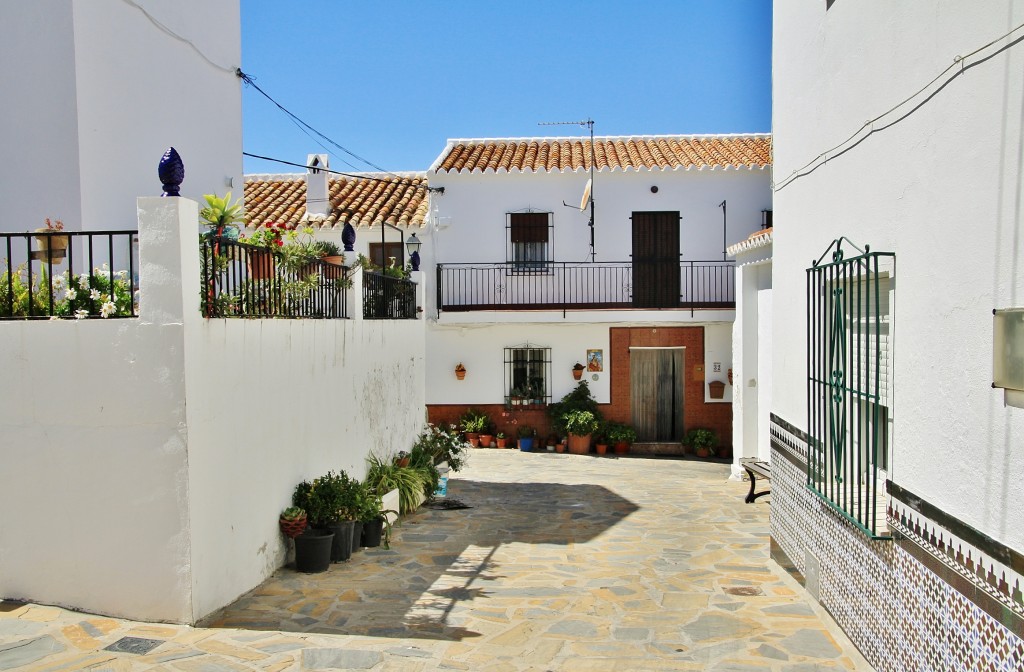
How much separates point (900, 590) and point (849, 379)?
156 cm

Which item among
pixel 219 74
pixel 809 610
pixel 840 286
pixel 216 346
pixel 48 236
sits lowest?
pixel 809 610

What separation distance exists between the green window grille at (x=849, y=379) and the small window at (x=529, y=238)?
12.8 meters

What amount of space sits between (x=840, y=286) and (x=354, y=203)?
15.6 meters

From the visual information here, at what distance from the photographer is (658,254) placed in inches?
766

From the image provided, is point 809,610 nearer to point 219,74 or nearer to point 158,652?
point 158,652

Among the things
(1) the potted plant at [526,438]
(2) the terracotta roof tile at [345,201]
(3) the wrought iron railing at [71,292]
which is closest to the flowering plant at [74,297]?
(3) the wrought iron railing at [71,292]

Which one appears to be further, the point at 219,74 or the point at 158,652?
the point at 219,74

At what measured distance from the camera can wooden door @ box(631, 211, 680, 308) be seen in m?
19.4

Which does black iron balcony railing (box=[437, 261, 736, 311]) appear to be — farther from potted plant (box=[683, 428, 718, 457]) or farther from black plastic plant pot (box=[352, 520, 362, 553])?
black plastic plant pot (box=[352, 520, 362, 553])

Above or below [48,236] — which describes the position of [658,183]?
above

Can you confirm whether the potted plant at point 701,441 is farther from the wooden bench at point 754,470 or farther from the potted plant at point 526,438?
the wooden bench at point 754,470

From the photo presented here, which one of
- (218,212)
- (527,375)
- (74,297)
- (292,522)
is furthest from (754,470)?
(74,297)

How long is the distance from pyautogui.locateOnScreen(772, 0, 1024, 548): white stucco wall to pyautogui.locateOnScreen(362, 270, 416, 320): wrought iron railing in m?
6.30

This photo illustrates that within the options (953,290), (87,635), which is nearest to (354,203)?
(87,635)
